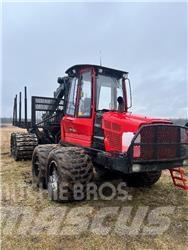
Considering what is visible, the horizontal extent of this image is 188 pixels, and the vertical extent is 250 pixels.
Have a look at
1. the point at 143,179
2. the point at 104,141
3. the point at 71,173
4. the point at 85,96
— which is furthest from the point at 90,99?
the point at 143,179

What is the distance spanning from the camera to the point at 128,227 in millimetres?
5676

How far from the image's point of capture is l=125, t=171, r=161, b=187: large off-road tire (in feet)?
26.9

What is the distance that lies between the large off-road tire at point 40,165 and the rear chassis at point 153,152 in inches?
69.2

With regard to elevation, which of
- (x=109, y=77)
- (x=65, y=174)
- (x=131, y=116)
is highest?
(x=109, y=77)

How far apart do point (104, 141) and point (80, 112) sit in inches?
49.8

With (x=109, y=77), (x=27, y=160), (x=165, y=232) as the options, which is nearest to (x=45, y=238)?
(x=165, y=232)

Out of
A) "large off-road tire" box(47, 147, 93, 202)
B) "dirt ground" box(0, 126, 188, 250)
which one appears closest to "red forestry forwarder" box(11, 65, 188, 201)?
"large off-road tire" box(47, 147, 93, 202)

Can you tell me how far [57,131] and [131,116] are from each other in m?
5.01

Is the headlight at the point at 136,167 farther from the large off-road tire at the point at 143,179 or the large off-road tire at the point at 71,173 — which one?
the large off-road tire at the point at 143,179

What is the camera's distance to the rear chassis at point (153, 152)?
606cm

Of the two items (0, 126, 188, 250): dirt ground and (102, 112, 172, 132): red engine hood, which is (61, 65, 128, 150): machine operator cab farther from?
(0, 126, 188, 250): dirt ground

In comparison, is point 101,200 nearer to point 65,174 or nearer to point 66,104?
point 65,174

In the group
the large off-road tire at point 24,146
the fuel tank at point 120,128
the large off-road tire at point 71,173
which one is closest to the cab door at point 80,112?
the fuel tank at point 120,128

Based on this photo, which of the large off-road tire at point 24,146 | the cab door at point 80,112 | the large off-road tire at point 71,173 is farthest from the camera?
the large off-road tire at point 24,146
